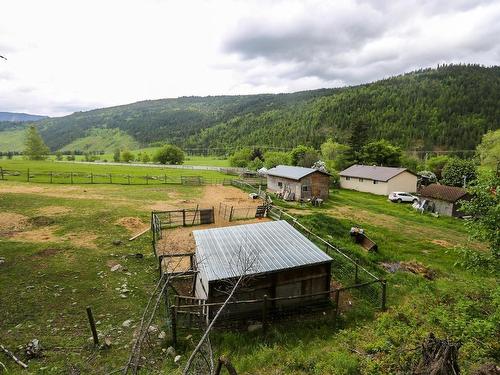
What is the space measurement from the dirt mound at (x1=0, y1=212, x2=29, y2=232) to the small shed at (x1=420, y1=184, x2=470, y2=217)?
1657 inches

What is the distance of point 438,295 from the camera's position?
14852 mm

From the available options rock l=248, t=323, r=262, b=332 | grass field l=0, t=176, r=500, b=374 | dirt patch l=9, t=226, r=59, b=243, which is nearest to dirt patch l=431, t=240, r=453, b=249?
grass field l=0, t=176, r=500, b=374

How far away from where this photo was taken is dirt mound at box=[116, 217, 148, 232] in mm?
22859

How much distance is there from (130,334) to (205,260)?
3.82 meters

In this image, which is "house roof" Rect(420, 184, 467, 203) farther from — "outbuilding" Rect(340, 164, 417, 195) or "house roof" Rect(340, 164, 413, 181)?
"house roof" Rect(340, 164, 413, 181)

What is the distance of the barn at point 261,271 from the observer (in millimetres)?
11617

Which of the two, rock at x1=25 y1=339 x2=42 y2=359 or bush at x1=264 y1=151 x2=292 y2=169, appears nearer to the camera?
rock at x1=25 y1=339 x2=42 y2=359

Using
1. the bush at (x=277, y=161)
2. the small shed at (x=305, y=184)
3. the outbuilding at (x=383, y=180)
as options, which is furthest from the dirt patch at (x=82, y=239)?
the bush at (x=277, y=161)

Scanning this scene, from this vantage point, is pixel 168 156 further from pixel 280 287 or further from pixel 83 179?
pixel 280 287

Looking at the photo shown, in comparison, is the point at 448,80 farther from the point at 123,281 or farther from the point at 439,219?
the point at 123,281

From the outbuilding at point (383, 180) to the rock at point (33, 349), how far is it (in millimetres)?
46844

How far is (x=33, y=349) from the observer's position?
9.27 meters

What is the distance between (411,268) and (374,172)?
34775 mm

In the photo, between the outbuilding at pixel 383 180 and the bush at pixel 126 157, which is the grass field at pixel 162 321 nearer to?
the outbuilding at pixel 383 180
